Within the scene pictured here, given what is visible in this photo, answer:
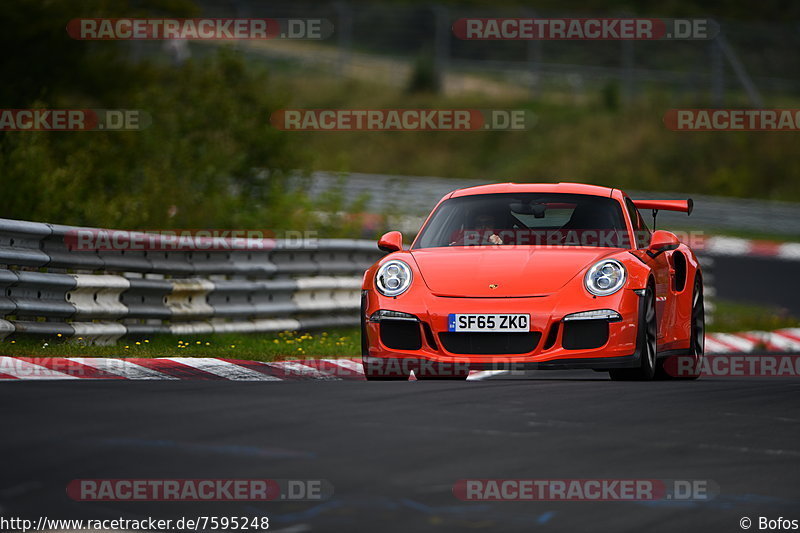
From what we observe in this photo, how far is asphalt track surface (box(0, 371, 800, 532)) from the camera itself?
5152mm

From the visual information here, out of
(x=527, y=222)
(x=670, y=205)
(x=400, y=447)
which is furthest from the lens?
(x=670, y=205)

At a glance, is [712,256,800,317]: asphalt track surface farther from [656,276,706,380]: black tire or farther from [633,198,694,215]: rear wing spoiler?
[633,198,694,215]: rear wing spoiler

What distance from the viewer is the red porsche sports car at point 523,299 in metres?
9.23

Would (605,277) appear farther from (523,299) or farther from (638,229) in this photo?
(638,229)

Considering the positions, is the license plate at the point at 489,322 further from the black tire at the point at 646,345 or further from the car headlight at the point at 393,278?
the black tire at the point at 646,345

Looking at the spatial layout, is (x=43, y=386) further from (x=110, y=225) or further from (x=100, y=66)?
(x=100, y=66)

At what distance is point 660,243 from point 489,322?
1625 mm

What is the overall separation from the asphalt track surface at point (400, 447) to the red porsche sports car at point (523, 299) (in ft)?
2.06

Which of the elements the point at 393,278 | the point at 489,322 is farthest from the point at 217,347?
the point at 489,322

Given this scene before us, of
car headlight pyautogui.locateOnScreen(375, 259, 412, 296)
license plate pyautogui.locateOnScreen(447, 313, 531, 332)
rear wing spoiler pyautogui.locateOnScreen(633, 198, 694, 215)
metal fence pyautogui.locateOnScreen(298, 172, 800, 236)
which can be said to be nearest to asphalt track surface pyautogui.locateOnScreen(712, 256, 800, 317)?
metal fence pyautogui.locateOnScreen(298, 172, 800, 236)

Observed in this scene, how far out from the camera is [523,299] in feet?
30.4

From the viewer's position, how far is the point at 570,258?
9.68 meters

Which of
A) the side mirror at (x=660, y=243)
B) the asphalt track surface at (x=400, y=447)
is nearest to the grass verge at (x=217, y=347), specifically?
the asphalt track surface at (x=400, y=447)

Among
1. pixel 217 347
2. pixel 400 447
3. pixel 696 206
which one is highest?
pixel 696 206
